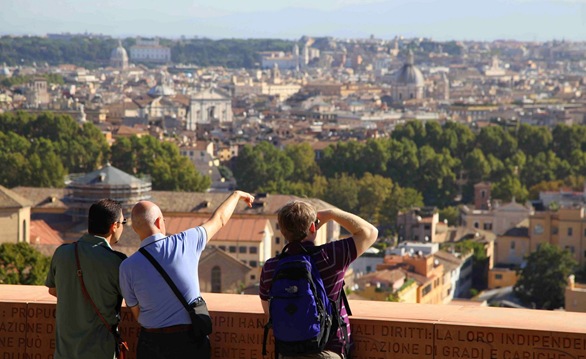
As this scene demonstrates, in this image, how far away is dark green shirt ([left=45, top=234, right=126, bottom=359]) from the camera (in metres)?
5.65

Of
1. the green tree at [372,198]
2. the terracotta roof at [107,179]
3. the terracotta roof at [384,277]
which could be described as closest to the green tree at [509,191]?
the green tree at [372,198]

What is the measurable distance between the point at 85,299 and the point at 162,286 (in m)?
0.29

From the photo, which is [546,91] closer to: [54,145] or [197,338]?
[54,145]

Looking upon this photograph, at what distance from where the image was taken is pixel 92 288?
18.5 feet

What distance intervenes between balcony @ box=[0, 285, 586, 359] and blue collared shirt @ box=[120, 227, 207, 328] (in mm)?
307

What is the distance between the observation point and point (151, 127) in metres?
84.8

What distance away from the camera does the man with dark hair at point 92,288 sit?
5.65m

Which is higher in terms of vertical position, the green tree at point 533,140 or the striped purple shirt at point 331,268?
the striped purple shirt at point 331,268

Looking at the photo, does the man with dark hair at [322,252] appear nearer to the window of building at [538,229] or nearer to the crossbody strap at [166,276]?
the crossbody strap at [166,276]

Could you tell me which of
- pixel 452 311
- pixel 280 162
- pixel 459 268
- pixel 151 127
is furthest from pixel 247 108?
pixel 452 311

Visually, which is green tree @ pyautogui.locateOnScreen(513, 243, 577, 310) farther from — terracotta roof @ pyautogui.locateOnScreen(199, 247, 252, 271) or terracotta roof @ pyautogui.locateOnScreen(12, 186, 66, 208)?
terracotta roof @ pyautogui.locateOnScreen(12, 186, 66, 208)

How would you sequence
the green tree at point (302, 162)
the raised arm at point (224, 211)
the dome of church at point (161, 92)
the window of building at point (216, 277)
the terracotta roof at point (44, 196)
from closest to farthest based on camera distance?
1. the raised arm at point (224, 211)
2. the window of building at point (216, 277)
3. the terracotta roof at point (44, 196)
4. the green tree at point (302, 162)
5. the dome of church at point (161, 92)

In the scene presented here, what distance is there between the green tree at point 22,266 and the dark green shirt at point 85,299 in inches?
739

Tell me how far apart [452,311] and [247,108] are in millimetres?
114244
